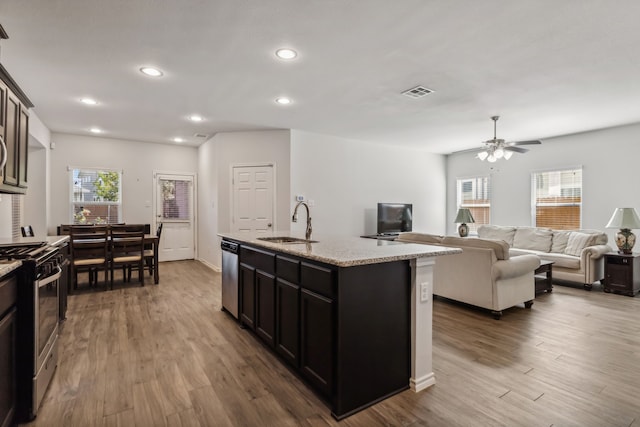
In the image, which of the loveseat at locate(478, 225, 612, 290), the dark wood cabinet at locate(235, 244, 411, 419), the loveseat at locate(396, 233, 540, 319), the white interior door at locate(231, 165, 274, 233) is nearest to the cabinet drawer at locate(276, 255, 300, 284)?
the dark wood cabinet at locate(235, 244, 411, 419)

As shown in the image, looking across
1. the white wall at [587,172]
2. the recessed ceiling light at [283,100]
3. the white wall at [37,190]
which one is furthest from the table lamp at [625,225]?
the white wall at [37,190]

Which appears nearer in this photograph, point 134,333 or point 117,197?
point 134,333

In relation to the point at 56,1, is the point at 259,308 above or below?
below

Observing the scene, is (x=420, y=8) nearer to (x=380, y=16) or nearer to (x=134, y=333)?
(x=380, y=16)

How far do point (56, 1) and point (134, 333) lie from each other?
283cm

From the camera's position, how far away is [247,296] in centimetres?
318

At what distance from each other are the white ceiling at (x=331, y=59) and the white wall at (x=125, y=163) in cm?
132

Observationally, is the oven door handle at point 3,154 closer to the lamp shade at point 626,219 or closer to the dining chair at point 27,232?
the dining chair at point 27,232

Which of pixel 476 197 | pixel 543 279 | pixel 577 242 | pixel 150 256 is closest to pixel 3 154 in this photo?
pixel 150 256

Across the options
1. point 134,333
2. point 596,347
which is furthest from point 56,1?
point 596,347

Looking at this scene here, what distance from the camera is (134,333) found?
3225 millimetres

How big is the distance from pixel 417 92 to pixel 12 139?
13.6 ft

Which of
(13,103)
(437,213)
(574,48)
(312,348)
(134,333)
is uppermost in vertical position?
(574,48)

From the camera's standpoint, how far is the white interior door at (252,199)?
20.3 feet
